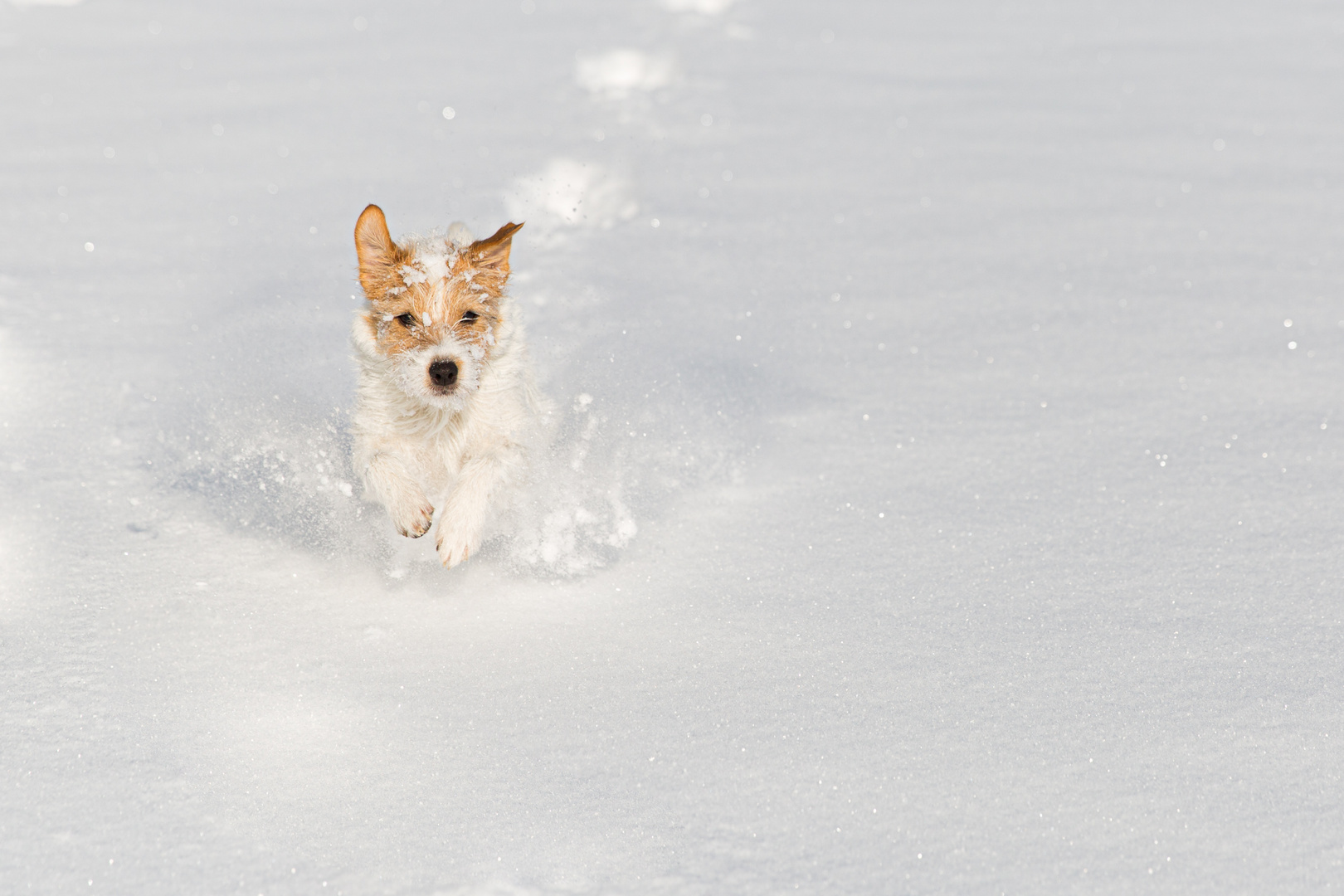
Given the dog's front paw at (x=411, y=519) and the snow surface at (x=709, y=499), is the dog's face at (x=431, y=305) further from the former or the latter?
the snow surface at (x=709, y=499)

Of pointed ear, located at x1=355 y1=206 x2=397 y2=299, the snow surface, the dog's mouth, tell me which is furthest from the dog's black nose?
the snow surface

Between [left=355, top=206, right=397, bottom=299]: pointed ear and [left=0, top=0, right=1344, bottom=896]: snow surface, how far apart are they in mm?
811

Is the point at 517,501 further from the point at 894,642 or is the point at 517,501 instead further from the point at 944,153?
the point at 944,153

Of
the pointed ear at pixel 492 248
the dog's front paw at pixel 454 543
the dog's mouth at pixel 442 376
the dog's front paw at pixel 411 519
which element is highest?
the pointed ear at pixel 492 248

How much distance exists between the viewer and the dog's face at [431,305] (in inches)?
130

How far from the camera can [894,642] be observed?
10.5 feet

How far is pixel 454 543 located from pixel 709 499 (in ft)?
3.09

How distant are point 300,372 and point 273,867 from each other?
2631 mm

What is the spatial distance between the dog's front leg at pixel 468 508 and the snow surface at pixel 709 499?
0.45ft

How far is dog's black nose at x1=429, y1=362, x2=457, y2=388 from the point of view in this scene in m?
3.29

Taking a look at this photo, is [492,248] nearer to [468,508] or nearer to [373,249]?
[373,249]

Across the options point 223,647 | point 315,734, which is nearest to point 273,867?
point 315,734

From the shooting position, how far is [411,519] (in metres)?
3.44

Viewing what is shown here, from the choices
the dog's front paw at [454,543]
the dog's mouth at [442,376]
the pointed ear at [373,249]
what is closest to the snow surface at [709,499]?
the dog's front paw at [454,543]
